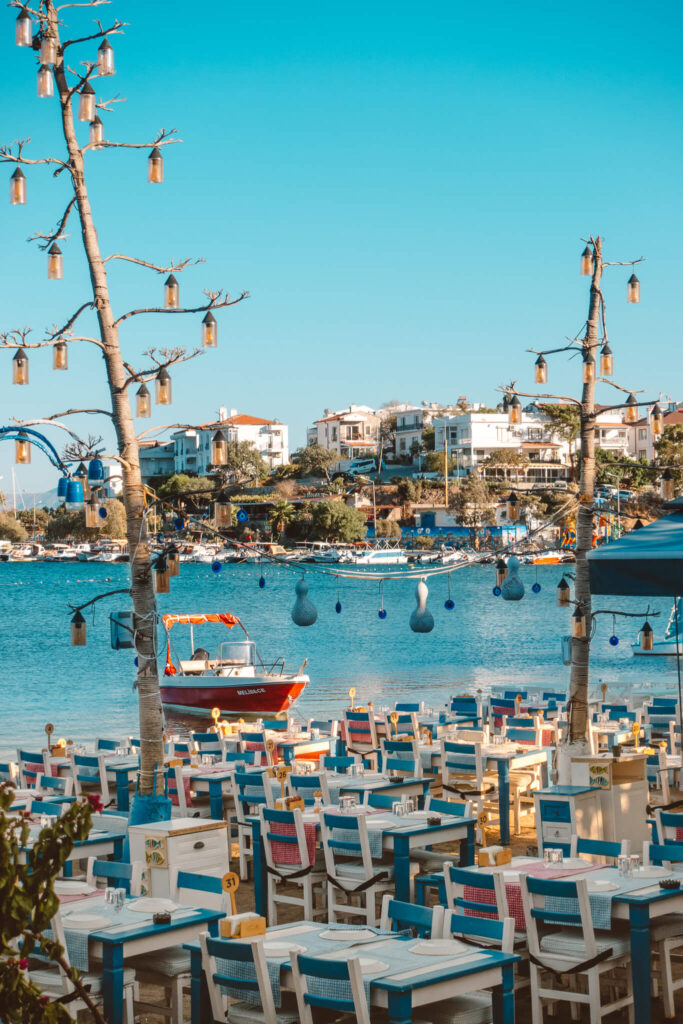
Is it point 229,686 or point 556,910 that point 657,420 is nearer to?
point 556,910

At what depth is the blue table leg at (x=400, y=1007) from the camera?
5789mm

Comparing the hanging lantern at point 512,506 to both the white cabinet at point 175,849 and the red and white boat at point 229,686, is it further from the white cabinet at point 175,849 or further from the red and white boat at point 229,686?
the red and white boat at point 229,686

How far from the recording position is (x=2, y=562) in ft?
573

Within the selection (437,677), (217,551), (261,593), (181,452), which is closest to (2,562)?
(181,452)

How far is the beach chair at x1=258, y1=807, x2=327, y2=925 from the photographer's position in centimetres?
988

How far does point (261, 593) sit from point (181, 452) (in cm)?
7278

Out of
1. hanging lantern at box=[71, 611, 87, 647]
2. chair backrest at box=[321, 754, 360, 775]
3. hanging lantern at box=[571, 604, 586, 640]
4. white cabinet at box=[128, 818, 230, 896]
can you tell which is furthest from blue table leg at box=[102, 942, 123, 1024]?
hanging lantern at box=[571, 604, 586, 640]

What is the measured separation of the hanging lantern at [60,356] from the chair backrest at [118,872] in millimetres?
4493

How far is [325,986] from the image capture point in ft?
20.2

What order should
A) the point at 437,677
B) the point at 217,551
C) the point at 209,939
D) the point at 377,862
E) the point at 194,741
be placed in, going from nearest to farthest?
the point at 209,939 < the point at 377,862 < the point at 194,741 < the point at 437,677 < the point at 217,551

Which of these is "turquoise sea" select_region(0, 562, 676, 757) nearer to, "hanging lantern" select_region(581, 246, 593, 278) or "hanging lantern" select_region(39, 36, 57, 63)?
"hanging lantern" select_region(581, 246, 593, 278)

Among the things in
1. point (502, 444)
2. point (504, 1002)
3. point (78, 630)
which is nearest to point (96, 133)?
point (78, 630)

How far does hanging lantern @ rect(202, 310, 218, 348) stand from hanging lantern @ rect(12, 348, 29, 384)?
1.51 meters

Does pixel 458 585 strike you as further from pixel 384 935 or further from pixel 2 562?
pixel 384 935
